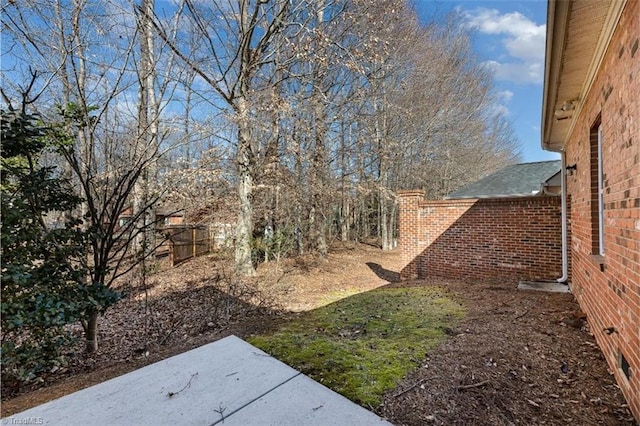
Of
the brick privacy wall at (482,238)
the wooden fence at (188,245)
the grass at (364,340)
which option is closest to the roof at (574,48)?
the brick privacy wall at (482,238)

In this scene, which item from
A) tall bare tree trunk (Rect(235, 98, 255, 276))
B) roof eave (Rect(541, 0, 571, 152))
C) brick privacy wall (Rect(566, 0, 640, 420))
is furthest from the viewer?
tall bare tree trunk (Rect(235, 98, 255, 276))

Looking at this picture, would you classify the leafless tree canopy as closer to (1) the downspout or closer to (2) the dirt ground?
(2) the dirt ground

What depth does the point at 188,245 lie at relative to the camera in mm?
11180

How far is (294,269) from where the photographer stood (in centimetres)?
991

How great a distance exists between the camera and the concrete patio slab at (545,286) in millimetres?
5862

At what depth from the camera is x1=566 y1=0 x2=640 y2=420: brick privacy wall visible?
2.09 m

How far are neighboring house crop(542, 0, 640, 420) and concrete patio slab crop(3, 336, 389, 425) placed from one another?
203 cm

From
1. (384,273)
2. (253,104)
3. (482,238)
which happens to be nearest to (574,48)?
(482,238)

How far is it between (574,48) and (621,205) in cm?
160

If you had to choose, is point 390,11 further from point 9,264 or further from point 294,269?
point 9,264

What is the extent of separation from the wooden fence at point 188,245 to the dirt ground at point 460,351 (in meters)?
2.25

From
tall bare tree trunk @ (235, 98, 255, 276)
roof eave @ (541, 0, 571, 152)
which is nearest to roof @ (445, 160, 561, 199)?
roof eave @ (541, 0, 571, 152)

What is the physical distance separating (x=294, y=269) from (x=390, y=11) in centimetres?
764

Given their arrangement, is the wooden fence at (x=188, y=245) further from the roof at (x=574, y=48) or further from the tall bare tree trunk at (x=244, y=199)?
the roof at (x=574, y=48)
